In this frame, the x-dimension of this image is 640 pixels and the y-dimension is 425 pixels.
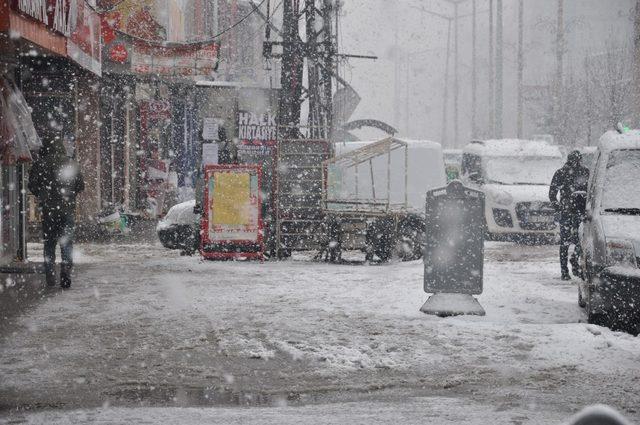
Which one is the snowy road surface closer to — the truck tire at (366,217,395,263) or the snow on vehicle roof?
the truck tire at (366,217,395,263)

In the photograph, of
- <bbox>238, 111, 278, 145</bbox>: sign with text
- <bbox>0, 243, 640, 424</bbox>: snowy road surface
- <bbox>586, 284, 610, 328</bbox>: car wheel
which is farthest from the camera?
<bbox>238, 111, 278, 145</bbox>: sign with text

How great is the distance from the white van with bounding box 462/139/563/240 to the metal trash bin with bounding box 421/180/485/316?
33.1ft

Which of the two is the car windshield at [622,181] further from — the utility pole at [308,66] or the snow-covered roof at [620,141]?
the utility pole at [308,66]

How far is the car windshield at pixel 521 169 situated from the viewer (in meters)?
21.5

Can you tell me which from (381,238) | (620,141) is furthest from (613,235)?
(381,238)

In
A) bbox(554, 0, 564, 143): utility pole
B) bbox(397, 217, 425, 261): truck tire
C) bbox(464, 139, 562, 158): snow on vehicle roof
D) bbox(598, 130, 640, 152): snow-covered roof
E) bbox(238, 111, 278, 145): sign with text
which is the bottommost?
bbox(397, 217, 425, 261): truck tire

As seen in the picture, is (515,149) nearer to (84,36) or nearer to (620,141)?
(84,36)

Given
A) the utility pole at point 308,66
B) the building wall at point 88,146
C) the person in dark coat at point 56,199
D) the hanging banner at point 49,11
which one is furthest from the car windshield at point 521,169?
the person in dark coat at point 56,199

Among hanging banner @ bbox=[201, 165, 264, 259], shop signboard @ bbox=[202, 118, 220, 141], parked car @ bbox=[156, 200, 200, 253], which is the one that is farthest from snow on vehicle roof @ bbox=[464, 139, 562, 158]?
shop signboard @ bbox=[202, 118, 220, 141]

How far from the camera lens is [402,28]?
8669cm

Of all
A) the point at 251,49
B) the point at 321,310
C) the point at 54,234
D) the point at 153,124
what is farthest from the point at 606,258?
the point at 251,49

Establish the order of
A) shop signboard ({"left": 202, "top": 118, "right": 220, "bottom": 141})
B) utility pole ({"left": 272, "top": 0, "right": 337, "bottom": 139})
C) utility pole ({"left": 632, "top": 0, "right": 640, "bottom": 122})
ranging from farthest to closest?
shop signboard ({"left": 202, "top": 118, "right": 220, "bottom": 141}) → utility pole ({"left": 272, "top": 0, "right": 337, "bottom": 139}) → utility pole ({"left": 632, "top": 0, "right": 640, "bottom": 122})

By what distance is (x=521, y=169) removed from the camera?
21.8m

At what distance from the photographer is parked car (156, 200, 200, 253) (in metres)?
17.5
